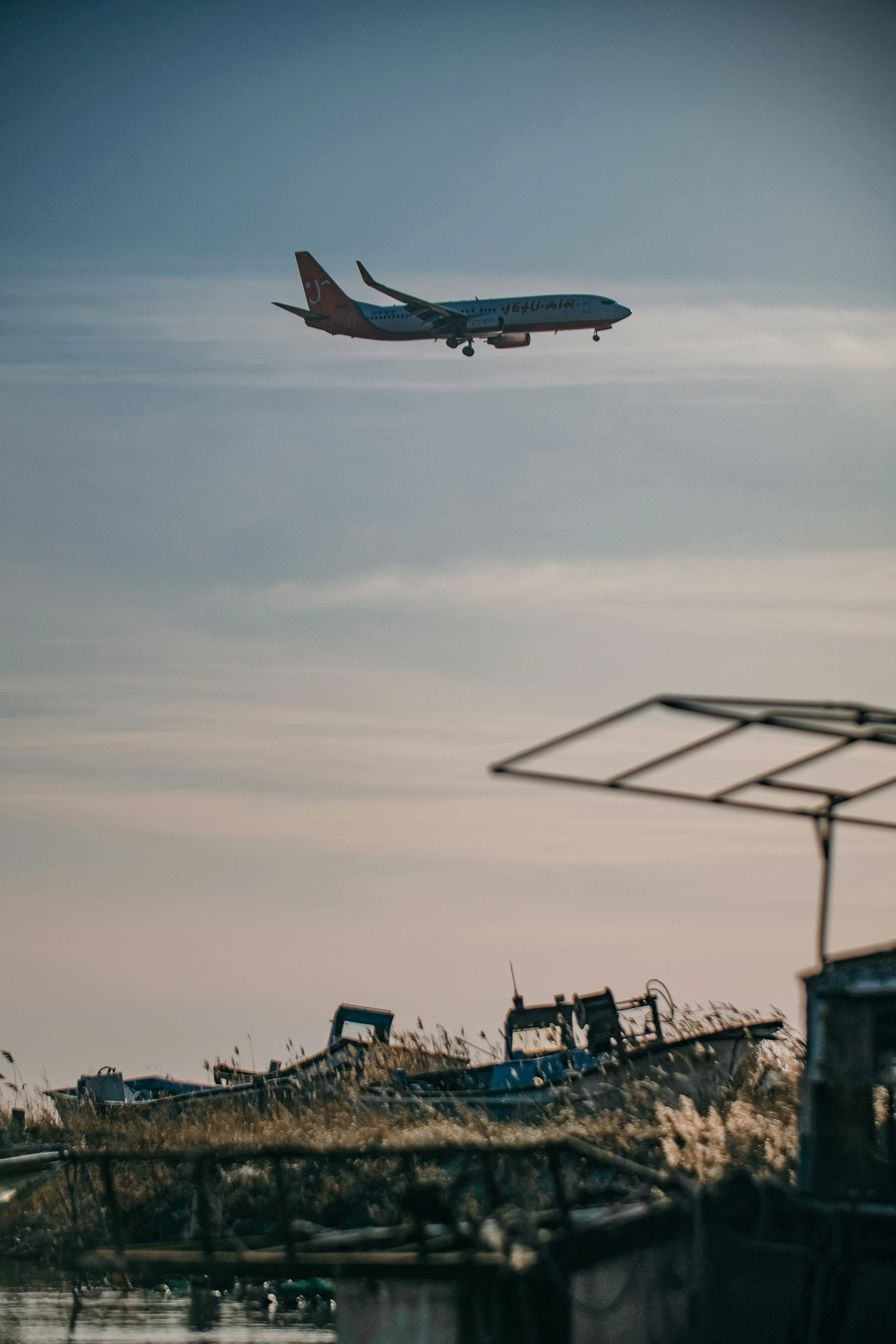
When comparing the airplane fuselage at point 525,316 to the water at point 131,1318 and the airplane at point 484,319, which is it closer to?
the airplane at point 484,319

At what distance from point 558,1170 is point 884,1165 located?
2.06 meters

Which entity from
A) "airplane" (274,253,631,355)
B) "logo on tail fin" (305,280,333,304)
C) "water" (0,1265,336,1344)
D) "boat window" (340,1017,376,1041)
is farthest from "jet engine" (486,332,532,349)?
"water" (0,1265,336,1344)

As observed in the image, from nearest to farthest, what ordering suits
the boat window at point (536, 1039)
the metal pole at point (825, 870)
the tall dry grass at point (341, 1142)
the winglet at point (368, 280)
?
the metal pole at point (825, 870)
the tall dry grass at point (341, 1142)
the boat window at point (536, 1039)
the winglet at point (368, 280)

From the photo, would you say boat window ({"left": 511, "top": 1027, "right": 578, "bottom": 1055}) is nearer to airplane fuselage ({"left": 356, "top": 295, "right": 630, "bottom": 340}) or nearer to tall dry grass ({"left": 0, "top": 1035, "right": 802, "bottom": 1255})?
tall dry grass ({"left": 0, "top": 1035, "right": 802, "bottom": 1255})

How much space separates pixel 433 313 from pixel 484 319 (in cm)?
263

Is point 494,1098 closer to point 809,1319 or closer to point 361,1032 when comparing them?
point 361,1032

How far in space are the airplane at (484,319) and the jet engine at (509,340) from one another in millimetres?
26

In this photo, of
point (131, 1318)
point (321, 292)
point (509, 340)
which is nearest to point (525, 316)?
point (509, 340)

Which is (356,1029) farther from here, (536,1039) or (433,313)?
(433,313)

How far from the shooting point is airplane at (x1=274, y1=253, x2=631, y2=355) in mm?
69812

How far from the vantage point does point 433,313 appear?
→ 71000 mm

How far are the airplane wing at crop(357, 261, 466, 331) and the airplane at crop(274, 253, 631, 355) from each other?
0.03 meters

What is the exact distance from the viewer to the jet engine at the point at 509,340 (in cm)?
6962

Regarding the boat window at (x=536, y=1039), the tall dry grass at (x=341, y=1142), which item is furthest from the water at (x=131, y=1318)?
the boat window at (x=536, y=1039)
